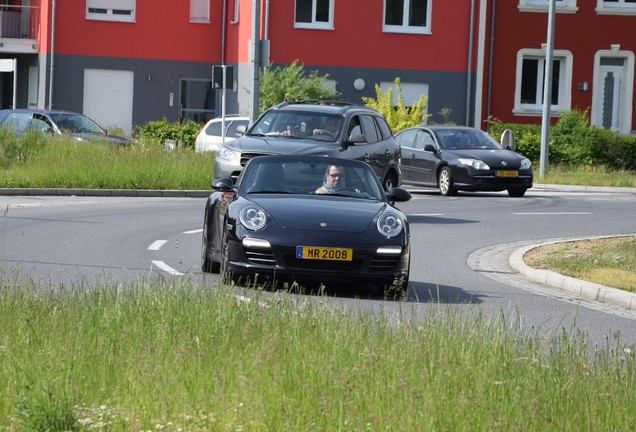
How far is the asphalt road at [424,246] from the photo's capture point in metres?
12.2

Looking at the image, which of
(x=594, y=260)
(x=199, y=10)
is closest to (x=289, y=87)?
(x=199, y=10)

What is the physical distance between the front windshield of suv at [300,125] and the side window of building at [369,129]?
2.03 ft

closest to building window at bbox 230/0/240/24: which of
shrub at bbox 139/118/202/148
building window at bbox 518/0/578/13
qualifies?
shrub at bbox 139/118/202/148

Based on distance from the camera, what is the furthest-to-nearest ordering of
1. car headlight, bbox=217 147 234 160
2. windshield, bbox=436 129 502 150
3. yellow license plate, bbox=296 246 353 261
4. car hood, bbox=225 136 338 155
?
1. windshield, bbox=436 129 502 150
2. car headlight, bbox=217 147 234 160
3. car hood, bbox=225 136 338 155
4. yellow license plate, bbox=296 246 353 261

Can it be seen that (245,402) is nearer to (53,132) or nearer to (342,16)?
(53,132)

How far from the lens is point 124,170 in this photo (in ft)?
94.5

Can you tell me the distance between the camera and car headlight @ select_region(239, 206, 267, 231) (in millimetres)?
13219

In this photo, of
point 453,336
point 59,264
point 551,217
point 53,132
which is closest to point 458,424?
point 453,336

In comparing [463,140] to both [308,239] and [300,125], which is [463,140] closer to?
[300,125]

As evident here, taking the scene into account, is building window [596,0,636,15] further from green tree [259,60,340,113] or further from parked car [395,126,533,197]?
parked car [395,126,533,197]

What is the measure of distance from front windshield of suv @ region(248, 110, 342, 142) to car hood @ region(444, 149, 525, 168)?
870 cm

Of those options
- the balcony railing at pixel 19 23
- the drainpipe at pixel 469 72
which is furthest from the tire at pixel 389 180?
the balcony railing at pixel 19 23

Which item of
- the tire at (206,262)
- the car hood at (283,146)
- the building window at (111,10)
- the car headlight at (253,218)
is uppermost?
the building window at (111,10)

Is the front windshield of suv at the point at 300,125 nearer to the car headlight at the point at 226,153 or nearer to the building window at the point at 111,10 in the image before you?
the car headlight at the point at 226,153
